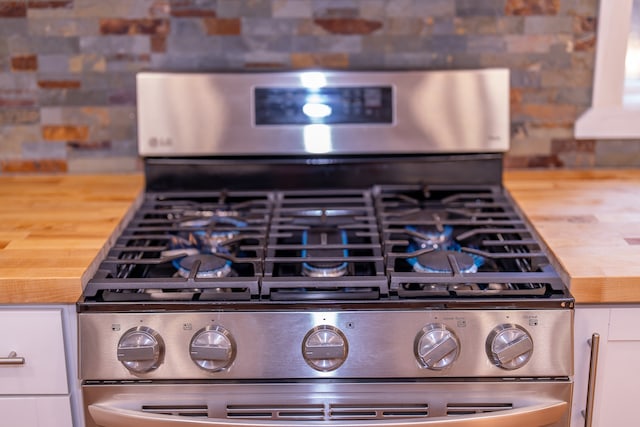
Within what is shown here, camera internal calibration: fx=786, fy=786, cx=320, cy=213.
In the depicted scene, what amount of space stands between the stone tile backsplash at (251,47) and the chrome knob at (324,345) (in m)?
0.82

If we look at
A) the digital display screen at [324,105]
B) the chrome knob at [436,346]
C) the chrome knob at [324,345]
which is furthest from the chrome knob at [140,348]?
the digital display screen at [324,105]

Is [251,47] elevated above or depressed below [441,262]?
above

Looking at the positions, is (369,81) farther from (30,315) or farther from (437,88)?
(30,315)

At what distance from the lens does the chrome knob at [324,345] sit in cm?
131

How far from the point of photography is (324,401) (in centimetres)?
135

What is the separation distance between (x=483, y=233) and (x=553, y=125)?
0.52 m

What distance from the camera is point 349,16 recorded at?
1.88m

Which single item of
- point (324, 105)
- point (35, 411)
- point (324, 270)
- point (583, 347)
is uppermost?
point (324, 105)

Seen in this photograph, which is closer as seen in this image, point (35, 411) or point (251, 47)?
point (35, 411)

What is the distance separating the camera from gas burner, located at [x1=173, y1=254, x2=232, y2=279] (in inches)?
56.5

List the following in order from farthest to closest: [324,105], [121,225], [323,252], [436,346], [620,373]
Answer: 1. [324,105]
2. [121,225]
3. [323,252]
4. [620,373]
5. [436,346]

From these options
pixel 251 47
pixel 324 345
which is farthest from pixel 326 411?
pixel 251 47

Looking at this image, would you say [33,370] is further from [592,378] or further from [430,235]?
[592,378]

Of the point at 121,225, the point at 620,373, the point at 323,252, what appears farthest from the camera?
the point at 121,225
